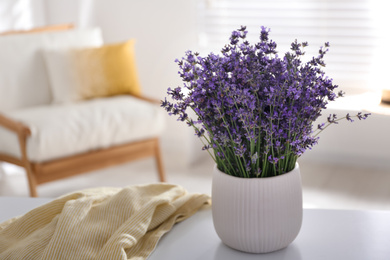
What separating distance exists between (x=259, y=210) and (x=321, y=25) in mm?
A: 2792

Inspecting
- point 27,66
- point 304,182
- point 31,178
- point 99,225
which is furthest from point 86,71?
point 99,225

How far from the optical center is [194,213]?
1288mm

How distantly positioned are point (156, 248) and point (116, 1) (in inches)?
132

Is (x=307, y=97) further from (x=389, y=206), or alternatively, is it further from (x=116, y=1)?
(x=116, y=1)

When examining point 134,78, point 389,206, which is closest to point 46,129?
point 134,78

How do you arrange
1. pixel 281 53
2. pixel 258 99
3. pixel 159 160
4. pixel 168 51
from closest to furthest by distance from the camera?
pixel 258 99 → pixel 159 160 → pixel 281 53 → pixel 168 51

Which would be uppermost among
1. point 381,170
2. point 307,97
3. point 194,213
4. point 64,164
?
point 307,97

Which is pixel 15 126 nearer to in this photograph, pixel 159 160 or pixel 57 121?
pixel 57 121

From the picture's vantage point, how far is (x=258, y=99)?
995mm

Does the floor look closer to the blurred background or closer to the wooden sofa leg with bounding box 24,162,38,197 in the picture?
the blurred background

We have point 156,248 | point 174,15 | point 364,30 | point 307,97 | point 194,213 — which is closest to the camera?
point 307,97

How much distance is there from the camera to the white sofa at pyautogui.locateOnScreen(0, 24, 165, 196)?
3.01 metres

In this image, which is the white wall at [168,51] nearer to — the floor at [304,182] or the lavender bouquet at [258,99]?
the floor at [304,182]

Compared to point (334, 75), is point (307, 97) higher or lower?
higher
